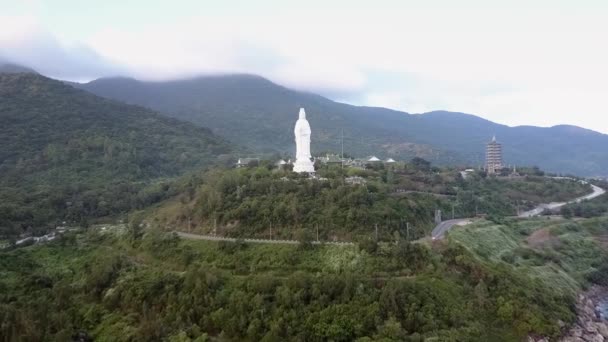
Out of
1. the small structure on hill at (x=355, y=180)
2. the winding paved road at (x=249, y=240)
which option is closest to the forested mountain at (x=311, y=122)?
the small structure on hill at (x=355, y=180)

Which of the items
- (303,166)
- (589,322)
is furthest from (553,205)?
(303,166)

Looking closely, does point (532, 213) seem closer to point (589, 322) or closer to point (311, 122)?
point (589, 322)

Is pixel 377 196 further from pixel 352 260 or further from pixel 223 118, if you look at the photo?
pixel 223 118

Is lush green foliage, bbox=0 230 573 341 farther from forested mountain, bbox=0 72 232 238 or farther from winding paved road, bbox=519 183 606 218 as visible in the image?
winding paved road, bbox=519 183 606 218

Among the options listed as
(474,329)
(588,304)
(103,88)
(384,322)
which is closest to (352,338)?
(384,322)

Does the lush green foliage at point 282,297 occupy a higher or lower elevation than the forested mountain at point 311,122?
lower

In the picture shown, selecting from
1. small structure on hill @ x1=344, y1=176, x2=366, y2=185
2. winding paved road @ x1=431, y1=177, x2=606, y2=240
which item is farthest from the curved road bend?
small structure on hill @ x1=344, y1=176, x2=366, y2=185

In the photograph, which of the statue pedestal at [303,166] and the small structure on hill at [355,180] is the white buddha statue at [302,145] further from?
the small structure on hill at [355,180]
